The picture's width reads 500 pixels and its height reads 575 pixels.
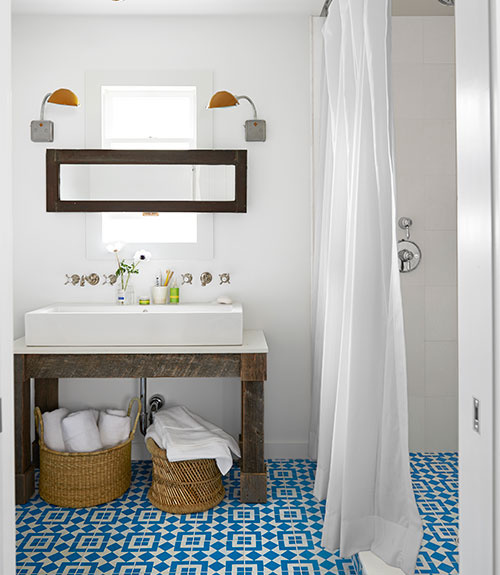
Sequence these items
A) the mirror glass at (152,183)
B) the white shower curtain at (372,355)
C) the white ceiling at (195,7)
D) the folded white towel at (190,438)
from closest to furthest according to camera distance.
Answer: the white shower curtain at (372,355) → the folded white towel at (190,438) → the white ceiling at (195,7) → the mirror glass at (152,183)

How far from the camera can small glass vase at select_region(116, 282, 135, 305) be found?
3.07 meters

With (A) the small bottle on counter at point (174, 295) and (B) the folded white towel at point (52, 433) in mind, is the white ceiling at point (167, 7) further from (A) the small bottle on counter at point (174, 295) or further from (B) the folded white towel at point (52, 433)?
(B) the folded white towel at point (52, 433)

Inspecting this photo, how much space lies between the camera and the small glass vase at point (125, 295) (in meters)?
3.07

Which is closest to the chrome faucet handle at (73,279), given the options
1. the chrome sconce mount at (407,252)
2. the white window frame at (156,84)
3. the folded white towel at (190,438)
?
the white window frame at (156,84)

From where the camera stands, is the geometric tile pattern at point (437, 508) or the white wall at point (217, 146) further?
the white wall at point (217, 146)

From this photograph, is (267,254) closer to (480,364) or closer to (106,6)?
(106,6)

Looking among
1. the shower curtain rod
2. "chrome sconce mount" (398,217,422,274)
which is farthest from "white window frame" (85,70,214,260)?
"chrome sconce mount" (398,217,422,274)

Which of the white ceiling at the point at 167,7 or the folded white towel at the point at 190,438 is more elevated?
the white ceiling at the point at 167,7

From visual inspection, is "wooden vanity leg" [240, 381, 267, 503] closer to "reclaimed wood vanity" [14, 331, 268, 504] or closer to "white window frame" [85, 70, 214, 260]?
"reclaimed wood vanity" [14, 331, 268, 504]

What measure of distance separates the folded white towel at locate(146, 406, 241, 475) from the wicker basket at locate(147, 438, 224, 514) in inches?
2.0

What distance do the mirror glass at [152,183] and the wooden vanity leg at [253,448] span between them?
3.70 feet

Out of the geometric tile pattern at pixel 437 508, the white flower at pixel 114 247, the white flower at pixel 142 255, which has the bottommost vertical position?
the geometric tile pattern at pixel 437 508

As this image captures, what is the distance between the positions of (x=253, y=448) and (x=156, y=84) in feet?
6.87

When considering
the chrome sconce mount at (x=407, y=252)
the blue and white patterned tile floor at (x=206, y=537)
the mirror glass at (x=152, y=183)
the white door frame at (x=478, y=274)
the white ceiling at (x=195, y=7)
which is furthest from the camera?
the chrome sconce mount at (x=407, y=252)
